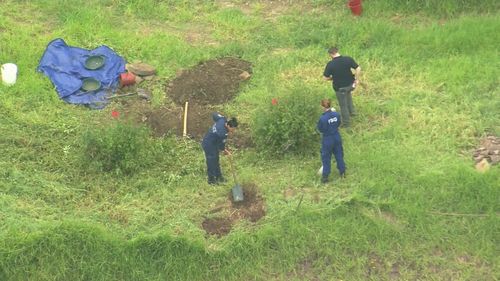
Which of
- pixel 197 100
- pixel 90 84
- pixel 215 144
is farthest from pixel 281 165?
pixel 90 84

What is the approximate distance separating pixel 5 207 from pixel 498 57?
9231 millimetres

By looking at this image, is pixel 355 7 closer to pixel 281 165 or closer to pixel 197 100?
pixel 197 100

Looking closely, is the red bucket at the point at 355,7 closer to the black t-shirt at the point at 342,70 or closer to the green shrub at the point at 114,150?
the black t-shirt at the point at 342,70

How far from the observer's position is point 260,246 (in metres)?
8.84

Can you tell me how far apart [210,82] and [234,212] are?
378 cm

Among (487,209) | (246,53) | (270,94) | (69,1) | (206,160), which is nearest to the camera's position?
(487,209)

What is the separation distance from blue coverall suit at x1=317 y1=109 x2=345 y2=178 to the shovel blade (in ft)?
4.31

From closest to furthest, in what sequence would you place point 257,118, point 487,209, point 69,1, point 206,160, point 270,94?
1. point 487,209
2. point 206,160
3. point 257,118
4. point 270,94
5. point 69,1

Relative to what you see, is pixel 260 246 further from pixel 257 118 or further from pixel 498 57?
pixel 498 57

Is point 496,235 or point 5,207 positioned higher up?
point 5,207

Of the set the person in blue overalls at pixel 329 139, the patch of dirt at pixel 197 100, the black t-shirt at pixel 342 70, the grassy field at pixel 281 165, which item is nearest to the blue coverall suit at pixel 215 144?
the grassy field at pixel 281 165

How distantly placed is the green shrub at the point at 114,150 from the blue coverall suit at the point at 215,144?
3.79 feet

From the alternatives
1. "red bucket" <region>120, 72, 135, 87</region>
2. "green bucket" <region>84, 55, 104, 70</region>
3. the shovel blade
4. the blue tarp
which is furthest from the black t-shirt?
"green bucket" <region>84, 55, 104, 70</region>

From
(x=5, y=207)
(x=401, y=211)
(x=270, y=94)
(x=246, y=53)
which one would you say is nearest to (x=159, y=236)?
(x=5, y=207)
